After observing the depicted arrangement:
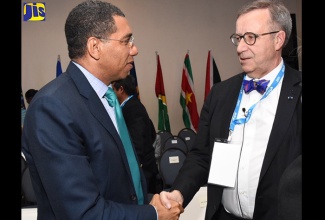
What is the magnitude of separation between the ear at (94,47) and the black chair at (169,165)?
3821 millimetres

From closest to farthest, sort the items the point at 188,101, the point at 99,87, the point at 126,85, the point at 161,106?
the point at 99,87 → the point at 126,85 → the point at 161,106 → the point at 188,101

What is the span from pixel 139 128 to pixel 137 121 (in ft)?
0.25

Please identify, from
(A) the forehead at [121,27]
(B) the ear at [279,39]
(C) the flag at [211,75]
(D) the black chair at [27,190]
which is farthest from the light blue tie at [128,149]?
(C) the flag at [211,75]

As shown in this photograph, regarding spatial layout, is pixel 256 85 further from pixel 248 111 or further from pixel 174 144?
pixel 174 144

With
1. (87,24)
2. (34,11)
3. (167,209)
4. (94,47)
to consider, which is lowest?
(167,209)

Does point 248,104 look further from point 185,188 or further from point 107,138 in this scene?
point 107,138

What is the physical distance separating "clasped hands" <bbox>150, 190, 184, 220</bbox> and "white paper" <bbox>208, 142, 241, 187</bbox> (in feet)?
0.84

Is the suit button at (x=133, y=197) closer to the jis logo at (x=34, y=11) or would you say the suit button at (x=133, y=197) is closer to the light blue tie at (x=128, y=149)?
the light blue tie at (x=128, y=149)

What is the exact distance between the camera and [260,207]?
1.98 meters

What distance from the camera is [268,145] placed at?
6.52 ft

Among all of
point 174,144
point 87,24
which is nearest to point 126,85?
point 87,24

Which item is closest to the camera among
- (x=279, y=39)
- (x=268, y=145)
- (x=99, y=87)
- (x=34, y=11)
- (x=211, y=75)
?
(x=99, y=87)

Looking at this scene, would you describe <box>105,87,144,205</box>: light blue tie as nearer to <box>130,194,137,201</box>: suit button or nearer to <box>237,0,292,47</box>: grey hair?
<box>130,194,137,201</box>: suit button

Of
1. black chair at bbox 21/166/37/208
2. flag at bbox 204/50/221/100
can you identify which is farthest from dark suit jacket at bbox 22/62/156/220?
flag at bbox 204/50/221/100
